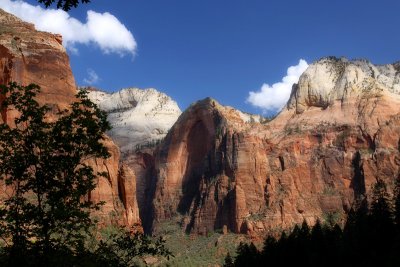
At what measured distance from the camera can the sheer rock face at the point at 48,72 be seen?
92750mm

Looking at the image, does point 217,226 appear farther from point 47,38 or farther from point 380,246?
point 380,246

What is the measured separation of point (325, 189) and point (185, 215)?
1596 inches

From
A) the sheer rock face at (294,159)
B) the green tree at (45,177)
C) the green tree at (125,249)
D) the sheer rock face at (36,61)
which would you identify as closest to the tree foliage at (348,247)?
the green tree at (125,249)

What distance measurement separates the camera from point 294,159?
157 m

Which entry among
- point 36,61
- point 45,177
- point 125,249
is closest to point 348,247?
point 125,249

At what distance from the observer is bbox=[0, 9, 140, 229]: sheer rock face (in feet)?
304

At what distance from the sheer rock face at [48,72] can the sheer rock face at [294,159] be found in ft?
147

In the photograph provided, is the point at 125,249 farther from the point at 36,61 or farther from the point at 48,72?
A: the point at 48,72

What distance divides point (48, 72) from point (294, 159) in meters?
79.5

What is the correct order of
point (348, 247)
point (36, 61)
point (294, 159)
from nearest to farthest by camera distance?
point (348, 247)
point (36, 61)
point (294, 159)

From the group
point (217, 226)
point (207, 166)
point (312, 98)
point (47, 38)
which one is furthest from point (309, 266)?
point (312, 98)

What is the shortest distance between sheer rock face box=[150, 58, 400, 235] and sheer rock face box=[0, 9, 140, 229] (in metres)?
44.9

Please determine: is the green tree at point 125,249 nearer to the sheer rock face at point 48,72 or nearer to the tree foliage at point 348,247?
the tree foliage at point 348,247

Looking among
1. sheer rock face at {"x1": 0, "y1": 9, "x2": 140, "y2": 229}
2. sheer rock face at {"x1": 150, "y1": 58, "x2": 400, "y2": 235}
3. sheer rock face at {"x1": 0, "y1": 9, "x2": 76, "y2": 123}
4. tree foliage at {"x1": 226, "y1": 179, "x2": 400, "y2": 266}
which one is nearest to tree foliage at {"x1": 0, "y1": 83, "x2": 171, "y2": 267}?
tree foliage at {"x1": 226, "y1": 179, "x2": 400, "y2": 266}
